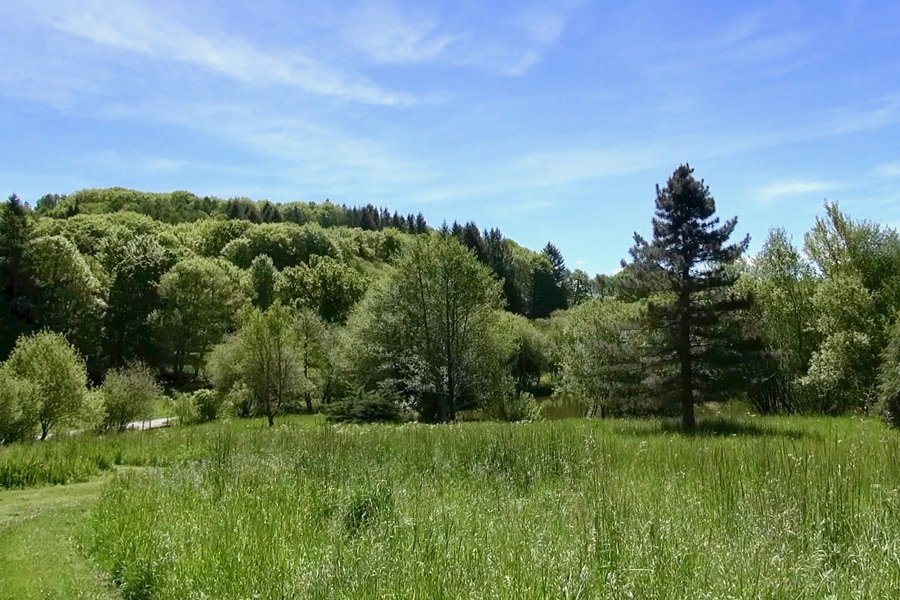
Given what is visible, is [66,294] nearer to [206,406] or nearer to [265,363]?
[206,406]

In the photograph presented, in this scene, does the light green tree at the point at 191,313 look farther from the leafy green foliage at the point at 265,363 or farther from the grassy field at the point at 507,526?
the grassy field at the point at 507,526

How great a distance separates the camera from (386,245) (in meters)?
118

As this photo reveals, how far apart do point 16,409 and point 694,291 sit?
21.3m

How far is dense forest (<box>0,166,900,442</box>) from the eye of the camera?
17.8 m

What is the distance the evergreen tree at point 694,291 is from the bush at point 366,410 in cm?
1283

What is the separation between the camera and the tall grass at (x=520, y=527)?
4418mm

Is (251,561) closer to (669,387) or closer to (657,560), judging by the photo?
(657,560)

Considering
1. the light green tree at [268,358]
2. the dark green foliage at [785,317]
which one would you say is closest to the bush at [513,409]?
the dark green foliage at [785,317]

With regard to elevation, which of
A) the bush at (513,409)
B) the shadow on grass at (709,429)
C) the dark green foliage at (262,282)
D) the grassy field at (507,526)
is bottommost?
the bush at (513,409)

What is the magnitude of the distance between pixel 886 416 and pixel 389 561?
56.0ft

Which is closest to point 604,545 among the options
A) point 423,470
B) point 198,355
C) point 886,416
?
point 423,470

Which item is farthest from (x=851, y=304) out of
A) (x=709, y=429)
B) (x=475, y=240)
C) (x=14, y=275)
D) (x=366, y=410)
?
(x=475, y=240)

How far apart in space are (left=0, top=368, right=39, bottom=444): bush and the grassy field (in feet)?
34.0

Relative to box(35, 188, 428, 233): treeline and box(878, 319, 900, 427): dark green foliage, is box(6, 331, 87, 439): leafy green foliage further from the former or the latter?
box(35, 188, 428, 233): treeline
